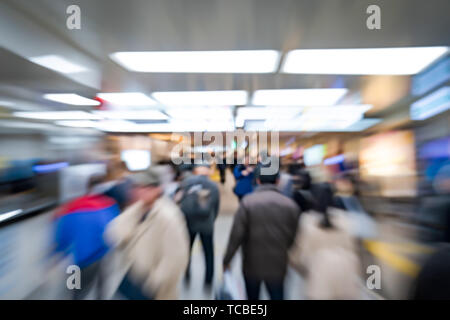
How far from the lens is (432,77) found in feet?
8.21

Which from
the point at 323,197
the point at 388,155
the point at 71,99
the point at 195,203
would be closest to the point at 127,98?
the point at 71,99

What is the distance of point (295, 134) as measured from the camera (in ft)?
14.5

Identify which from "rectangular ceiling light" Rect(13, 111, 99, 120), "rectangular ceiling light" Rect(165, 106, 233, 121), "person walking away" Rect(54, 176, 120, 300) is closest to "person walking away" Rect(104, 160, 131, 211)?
"person walking away" Rect(54, 176, 120, 300)

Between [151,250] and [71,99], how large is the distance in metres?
3.42

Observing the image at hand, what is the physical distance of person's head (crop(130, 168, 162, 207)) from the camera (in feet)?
4.01

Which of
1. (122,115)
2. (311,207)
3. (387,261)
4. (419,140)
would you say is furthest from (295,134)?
(122,115)

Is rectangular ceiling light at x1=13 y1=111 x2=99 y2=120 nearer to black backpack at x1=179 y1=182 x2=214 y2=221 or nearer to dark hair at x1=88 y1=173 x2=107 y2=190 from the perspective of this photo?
dark hair at x1=88 y1=173 x2=107 y2=190

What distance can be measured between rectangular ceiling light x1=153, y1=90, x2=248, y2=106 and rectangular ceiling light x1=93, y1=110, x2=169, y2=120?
20.4 inches

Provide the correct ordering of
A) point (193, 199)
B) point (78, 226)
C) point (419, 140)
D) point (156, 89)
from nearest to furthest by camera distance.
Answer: point (78, 226) → point (193, 199) → point (156, 89) → point (419, 140)

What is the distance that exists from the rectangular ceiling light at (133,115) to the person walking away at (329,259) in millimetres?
3573

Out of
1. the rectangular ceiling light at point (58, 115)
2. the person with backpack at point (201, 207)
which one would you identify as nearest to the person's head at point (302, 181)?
the person with backpack at point (201, 207)

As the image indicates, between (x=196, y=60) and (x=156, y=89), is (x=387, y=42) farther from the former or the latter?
(x=156, y=89)

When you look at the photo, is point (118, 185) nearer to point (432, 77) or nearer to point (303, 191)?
point (303, 191)

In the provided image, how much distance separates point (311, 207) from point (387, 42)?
1964 millimetres
